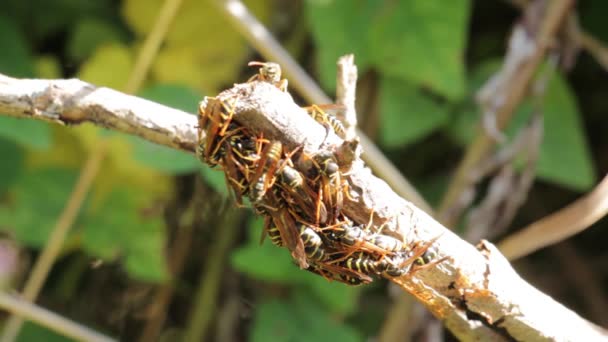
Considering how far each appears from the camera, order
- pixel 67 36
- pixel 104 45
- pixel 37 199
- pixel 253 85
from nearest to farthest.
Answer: pixel 253 85
pixel 37 199
pixel 104 45
pixel 67 36

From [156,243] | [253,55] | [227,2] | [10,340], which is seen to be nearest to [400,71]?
[227,2]

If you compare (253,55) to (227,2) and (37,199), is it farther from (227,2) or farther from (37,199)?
(37,199)

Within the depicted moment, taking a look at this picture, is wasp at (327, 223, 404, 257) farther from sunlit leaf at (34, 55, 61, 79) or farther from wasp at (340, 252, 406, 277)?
sunlit leaf at (34, 55, 61, 79)

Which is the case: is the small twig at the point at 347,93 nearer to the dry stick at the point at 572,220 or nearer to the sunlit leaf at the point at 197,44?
the dry stick at the point at 572,220

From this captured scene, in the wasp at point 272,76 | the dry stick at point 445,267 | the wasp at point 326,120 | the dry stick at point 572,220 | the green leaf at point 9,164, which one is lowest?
the dry stick at point 445,267

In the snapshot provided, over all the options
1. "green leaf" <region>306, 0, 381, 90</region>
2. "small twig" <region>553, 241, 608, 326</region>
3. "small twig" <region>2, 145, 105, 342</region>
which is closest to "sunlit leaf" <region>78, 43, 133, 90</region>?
"small twig" <region>2, 145, 105, 342</region>

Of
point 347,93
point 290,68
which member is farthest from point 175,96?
point 347,93

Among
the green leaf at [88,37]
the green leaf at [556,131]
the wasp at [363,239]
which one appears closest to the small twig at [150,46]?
the green leaf at [88,37]
